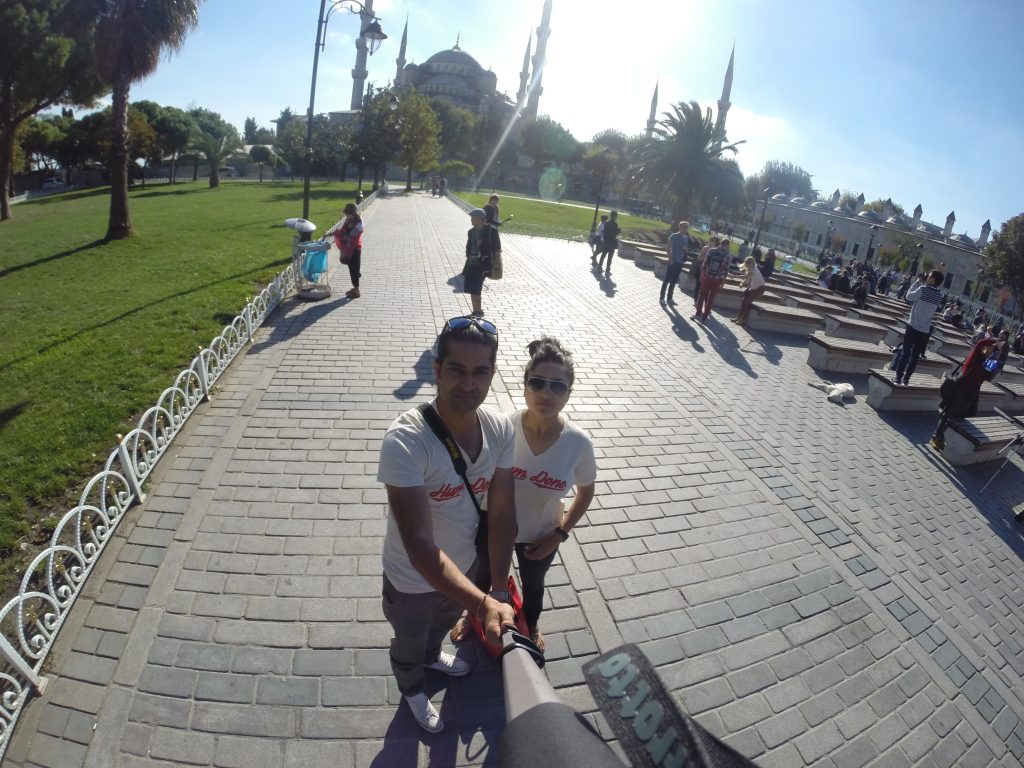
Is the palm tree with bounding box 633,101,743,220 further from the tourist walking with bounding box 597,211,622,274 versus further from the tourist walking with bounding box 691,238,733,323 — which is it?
the tourist walking with bounding box 691,238,733,323

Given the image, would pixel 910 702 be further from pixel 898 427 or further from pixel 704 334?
pixel 704 334

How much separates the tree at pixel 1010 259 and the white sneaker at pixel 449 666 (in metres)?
47.9

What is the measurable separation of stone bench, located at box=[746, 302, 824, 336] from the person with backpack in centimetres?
120

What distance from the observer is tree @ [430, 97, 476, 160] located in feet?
203

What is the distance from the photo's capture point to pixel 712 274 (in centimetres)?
1187

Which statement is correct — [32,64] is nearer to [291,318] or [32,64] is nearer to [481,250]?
[291,318]

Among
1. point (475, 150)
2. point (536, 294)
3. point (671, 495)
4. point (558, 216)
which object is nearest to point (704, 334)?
point (536, 294)

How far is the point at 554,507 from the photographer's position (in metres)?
2.97

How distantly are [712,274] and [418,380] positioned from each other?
7884 millimetres

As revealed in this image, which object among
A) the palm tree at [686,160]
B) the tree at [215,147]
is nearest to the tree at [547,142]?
the tree at [215,147]

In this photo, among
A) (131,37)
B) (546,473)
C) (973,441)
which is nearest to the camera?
(546,473)

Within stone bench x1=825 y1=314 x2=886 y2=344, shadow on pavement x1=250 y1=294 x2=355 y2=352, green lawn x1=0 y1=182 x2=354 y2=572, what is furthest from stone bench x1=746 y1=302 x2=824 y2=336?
green lawn x1=0 y1=182 x2=354 y2=572

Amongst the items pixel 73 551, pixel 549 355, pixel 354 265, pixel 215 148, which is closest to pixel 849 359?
pixel 354 265

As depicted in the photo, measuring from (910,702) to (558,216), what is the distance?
37621 mm
